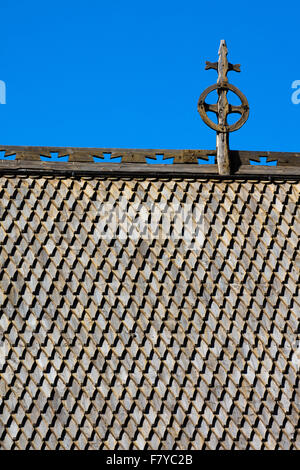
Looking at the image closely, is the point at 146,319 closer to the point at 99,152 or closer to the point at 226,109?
the point at 99,152

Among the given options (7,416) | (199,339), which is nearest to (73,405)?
(7,416)

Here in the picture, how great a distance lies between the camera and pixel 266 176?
11766 millimetres

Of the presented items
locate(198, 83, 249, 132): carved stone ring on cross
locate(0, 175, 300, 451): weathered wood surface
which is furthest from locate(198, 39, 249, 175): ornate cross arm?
locate(0, 175, 300, 451): weathered wood surface

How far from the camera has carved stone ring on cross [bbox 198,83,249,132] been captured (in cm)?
1194

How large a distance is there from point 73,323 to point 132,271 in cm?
99

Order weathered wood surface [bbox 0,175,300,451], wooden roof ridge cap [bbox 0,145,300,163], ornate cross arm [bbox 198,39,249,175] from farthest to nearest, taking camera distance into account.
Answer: ornate cross arm [bbox 198,39,249,175]
wooden roof ridge cap [bbox 0,145,300,163]
weathered wood surface [bbox 0,175,300,451]

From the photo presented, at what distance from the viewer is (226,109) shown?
39.5 feet

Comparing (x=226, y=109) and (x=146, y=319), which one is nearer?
(x=146, y=319)

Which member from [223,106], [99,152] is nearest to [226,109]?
[223,106]

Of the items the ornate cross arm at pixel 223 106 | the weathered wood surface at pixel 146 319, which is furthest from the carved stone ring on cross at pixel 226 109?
the weathered wood surface at pixel 146 319

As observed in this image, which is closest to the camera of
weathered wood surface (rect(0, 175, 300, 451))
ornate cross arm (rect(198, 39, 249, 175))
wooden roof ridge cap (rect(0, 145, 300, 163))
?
weathered wood surface (rect(0, 175, 300, 451))

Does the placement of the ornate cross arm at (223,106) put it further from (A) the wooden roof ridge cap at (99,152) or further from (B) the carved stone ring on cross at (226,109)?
(A) the wooden roof ridge cap at (99,152)

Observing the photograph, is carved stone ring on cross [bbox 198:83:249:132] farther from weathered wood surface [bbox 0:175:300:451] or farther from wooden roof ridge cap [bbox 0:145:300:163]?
weathered wood surface [bbox 0:175:300:451]

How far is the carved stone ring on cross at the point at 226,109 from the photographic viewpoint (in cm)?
1194
